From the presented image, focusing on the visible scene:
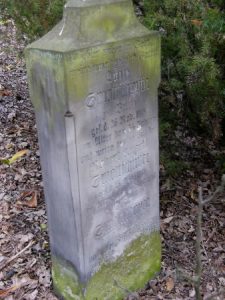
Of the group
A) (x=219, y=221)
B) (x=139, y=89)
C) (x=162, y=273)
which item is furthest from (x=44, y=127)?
(x=219, y=221)

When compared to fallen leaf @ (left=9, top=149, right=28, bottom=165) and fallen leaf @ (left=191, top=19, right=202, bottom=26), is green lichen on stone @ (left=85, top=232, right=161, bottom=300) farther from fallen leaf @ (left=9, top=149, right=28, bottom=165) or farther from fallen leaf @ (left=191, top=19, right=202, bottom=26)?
fallen leaf @ (left=9, top=149, right=28, bottom=165)

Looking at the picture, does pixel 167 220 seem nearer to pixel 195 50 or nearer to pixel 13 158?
pixel 195 50

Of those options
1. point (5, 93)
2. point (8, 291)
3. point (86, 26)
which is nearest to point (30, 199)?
point (8, 291)

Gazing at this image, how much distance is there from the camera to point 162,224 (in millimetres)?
4141

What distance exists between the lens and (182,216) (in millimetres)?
4254

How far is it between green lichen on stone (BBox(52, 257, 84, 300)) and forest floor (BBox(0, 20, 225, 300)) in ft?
0.51

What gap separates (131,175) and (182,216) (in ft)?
4.31

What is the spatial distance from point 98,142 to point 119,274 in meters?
1.12

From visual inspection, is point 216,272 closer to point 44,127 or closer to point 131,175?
point 131,175

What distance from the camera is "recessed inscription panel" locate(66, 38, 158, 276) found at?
106 inches

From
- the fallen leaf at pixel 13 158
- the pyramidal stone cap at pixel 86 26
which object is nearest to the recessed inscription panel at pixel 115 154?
the pyramidal stone cap at pixel 86 26

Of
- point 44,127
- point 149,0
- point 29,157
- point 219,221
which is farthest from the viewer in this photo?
point 29,157

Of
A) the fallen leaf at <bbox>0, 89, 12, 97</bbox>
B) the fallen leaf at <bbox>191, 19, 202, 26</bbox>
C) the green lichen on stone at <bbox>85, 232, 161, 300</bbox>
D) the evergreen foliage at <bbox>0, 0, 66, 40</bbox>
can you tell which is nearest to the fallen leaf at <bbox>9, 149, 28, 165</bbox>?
the evergreen foliage at <bbox>0, 0, 66, 40</bbox>

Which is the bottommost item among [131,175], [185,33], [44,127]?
[131,175]
